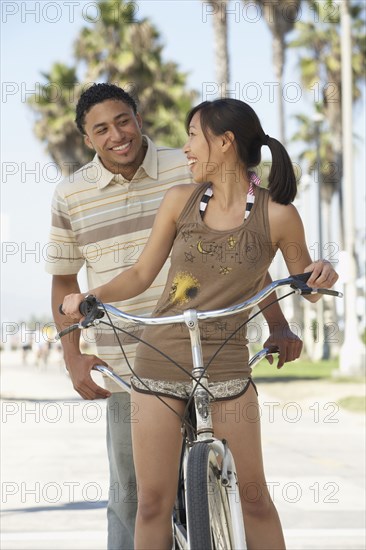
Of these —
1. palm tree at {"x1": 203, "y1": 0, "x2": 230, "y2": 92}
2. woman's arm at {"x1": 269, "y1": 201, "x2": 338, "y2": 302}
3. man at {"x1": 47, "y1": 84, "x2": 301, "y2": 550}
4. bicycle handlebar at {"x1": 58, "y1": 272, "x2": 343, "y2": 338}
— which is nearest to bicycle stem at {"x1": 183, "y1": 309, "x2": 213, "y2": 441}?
bicycle handlebar at {"x1": 58, "y1": 272, "x2": 343, "y2": 338}

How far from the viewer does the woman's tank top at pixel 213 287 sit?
4254 millimetres

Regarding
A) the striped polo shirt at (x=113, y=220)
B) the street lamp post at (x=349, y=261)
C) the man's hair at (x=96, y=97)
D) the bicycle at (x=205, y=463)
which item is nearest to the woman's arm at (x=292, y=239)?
the bicycle at (x=205, y=463)

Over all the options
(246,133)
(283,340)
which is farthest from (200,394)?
(246,133)

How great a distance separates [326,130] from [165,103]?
18.1 m

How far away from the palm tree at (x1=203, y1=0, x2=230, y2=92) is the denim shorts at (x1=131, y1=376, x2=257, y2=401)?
26796 millimetres

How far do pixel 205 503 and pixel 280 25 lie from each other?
4063 centimetres

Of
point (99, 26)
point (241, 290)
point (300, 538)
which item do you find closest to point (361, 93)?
point (99, 26)

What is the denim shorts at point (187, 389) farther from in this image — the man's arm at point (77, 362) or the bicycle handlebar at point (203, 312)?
the man's arm at point (77, 362)

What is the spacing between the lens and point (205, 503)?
12.5ft

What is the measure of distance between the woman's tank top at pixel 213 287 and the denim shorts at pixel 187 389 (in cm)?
2

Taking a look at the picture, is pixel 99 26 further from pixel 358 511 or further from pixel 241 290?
pixel 241 290

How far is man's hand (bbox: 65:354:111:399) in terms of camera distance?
4.89 m

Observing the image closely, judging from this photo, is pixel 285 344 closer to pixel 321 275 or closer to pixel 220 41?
pixel 321 275

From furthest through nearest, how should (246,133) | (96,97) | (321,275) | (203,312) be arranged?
(96,97) < (246,133) < (321,275) < (203,312)
